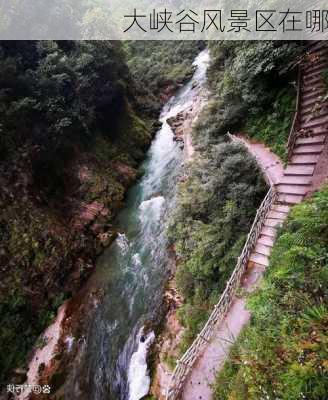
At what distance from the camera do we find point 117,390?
8.39m

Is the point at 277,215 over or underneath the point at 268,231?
over

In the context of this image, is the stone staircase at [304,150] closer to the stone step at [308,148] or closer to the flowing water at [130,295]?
the stone step at [308,148]

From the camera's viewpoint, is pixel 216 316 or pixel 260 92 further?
pixel 260 92

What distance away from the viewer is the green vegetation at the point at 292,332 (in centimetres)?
324

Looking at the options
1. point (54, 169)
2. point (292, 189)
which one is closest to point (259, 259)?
point (292, 189)

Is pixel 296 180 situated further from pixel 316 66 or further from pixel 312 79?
pixel 316 66

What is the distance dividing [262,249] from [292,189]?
73.1 inches

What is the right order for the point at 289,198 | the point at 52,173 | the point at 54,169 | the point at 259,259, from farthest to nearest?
the point at 54,169 < the point at 52,173 < the point at 289,198 < the point at 259,259

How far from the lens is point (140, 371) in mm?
8273

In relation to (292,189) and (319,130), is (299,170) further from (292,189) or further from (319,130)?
(319,130)

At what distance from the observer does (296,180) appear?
7.85 metres

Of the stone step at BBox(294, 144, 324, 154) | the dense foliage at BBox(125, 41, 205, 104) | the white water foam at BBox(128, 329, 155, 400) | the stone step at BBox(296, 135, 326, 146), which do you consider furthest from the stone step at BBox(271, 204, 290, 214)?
the dense foliage at BBox(125, 41, 205, 104)

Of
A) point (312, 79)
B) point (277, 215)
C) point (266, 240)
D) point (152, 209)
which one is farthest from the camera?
point (152, 209)

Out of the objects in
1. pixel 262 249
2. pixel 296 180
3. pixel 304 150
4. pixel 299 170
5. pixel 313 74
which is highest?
pixel 313 74
